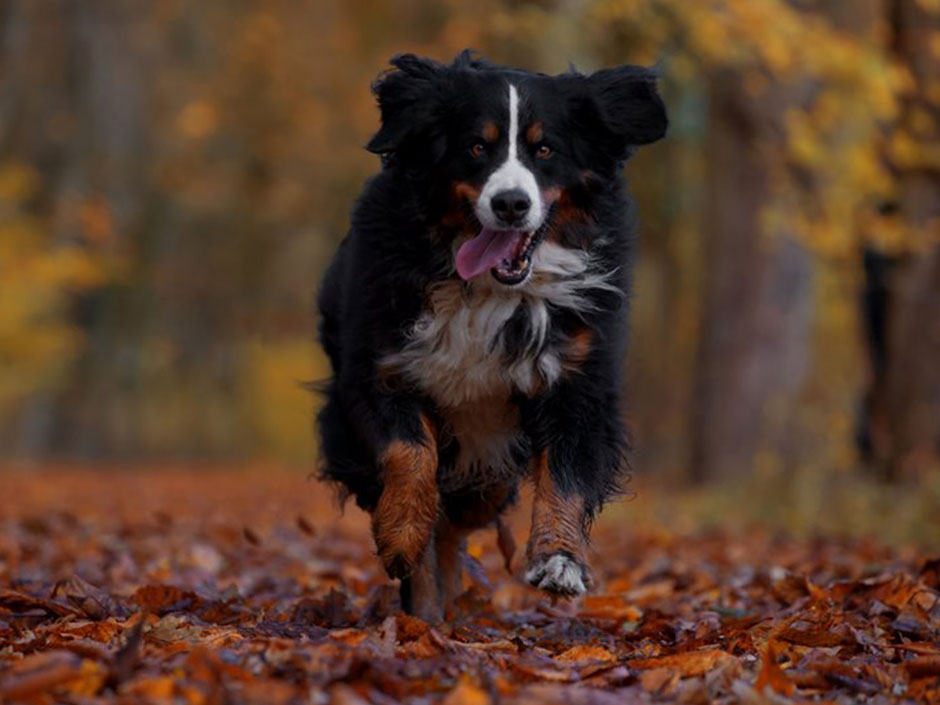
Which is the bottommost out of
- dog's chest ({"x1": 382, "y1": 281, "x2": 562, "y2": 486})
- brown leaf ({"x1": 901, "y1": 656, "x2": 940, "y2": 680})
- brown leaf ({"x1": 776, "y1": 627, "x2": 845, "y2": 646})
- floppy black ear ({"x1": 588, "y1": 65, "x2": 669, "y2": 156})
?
brown leaf ({"x1": 776, "y1": 627, "x2": 845, "y2": 646})

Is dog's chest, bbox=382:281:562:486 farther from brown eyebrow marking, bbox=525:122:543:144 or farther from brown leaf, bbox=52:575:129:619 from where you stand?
brown leaf, bbox=52:575:129:619

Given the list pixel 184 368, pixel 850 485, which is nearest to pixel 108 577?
pixel 850 485

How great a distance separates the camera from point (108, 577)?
22.2 ft

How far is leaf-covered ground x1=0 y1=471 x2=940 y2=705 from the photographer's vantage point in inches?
149

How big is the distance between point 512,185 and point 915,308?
9844 mm

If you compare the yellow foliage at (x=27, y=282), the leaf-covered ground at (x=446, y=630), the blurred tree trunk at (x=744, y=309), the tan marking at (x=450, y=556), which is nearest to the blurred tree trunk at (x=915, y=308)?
the blurred tree trunk at (x=744, y=309)

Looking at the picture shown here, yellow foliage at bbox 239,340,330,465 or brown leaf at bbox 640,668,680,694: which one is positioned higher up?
brown leaf at bbox 640,668,680,694

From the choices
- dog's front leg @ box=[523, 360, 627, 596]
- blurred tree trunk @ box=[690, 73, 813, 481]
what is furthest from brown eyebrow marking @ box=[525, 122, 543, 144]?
blurred tree trunk @ box=[690, 73, 813, 481]

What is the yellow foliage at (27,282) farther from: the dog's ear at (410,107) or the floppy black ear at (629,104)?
the floppy black ear at (629,104)

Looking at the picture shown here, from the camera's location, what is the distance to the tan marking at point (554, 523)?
16.9ft

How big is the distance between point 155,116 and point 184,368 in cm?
793

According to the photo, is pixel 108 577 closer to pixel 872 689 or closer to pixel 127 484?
pixel 872 689

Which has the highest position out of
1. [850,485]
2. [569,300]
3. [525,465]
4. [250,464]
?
[569,300]

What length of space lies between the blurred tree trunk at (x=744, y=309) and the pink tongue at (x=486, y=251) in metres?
11.7
